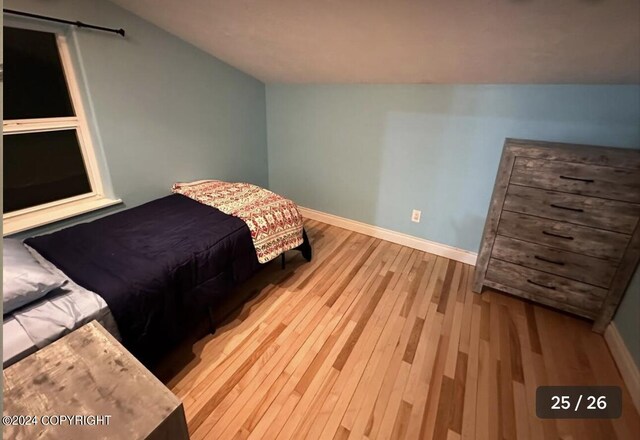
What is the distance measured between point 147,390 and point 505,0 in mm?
1918

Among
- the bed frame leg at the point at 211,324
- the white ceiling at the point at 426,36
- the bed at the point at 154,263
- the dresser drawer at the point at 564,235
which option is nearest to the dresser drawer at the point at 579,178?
the dresser drawer at the point at 564,235

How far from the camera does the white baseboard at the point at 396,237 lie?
2.59 m

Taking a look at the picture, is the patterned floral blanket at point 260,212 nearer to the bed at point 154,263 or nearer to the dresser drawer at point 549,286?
the bed at point 154,263

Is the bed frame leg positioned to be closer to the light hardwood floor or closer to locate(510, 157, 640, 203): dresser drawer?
the light hardwood floor

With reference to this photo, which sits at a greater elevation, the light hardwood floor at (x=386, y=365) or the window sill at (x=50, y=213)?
the window sill at (x=50, y=213)

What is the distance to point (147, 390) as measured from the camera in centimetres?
89

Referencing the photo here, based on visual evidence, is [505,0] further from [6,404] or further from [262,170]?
[262,170]

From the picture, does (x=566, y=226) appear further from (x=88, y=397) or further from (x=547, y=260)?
(x=88, y=397)

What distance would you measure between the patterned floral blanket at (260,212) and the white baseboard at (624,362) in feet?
6.63

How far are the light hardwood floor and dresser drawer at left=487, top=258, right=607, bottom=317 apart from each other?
0.54 ft

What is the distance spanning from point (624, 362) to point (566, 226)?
766 millimetres

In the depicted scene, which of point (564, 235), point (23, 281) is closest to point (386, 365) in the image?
point (564, 235)

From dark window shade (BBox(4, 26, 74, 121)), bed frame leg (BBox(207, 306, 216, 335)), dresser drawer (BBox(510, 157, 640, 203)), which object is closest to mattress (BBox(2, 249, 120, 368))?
bed frame leg (BBox(207, 306, 216, 335))

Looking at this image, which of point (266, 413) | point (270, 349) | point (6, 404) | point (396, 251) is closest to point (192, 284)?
point (270, 349)
